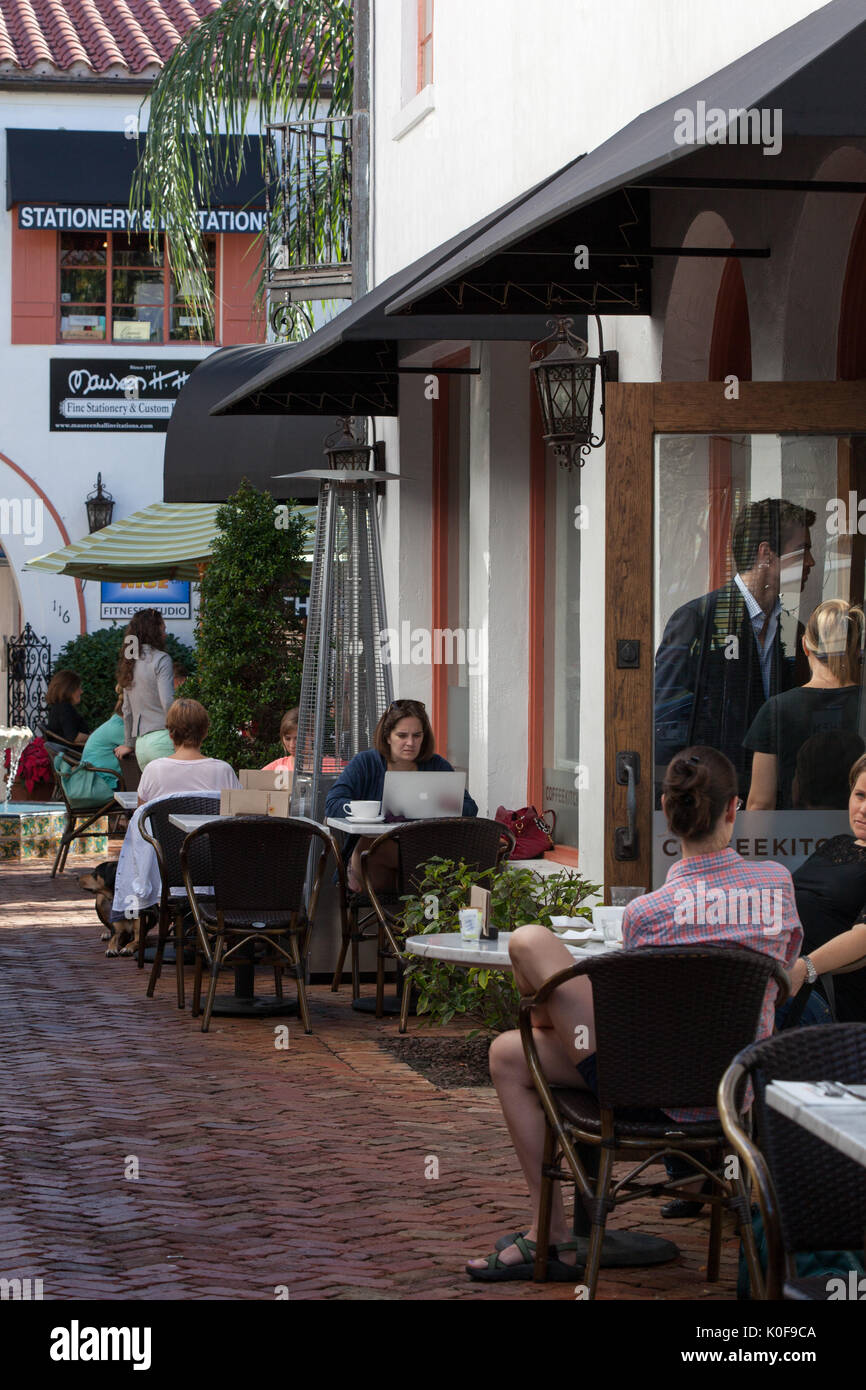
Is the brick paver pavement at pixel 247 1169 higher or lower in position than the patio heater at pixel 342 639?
lower

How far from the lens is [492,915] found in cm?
739

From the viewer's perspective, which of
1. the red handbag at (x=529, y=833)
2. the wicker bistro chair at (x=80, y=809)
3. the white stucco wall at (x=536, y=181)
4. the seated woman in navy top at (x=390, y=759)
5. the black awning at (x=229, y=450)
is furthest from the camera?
the black awning at (x=229, y=450)

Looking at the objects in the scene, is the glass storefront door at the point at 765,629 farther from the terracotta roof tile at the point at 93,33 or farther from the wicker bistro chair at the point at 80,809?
the terracotta roof tile at the point at 93,33

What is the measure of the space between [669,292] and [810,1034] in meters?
4.90

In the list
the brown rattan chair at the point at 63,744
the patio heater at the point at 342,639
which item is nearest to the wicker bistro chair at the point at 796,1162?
the patio heater at the point at 342,639

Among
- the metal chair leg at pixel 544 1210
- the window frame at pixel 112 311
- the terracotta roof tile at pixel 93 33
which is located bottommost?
the metal chair leg at pixel 544 1210

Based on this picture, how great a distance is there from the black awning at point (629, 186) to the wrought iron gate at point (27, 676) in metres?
15.1

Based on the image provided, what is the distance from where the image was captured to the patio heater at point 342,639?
1021cm

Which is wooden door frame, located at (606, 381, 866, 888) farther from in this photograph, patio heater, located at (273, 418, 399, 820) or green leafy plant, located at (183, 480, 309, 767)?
green leafy plant, located at (183, 480, 309, 767)

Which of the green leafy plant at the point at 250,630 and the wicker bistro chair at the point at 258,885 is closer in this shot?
the wicker bistro chair at the point at 258,885

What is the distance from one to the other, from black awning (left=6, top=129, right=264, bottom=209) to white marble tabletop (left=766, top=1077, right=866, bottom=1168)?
804 inches

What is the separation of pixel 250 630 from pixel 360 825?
3346mm

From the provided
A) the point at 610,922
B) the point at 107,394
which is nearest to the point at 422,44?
the point at 610,922

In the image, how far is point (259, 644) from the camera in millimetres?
12109
